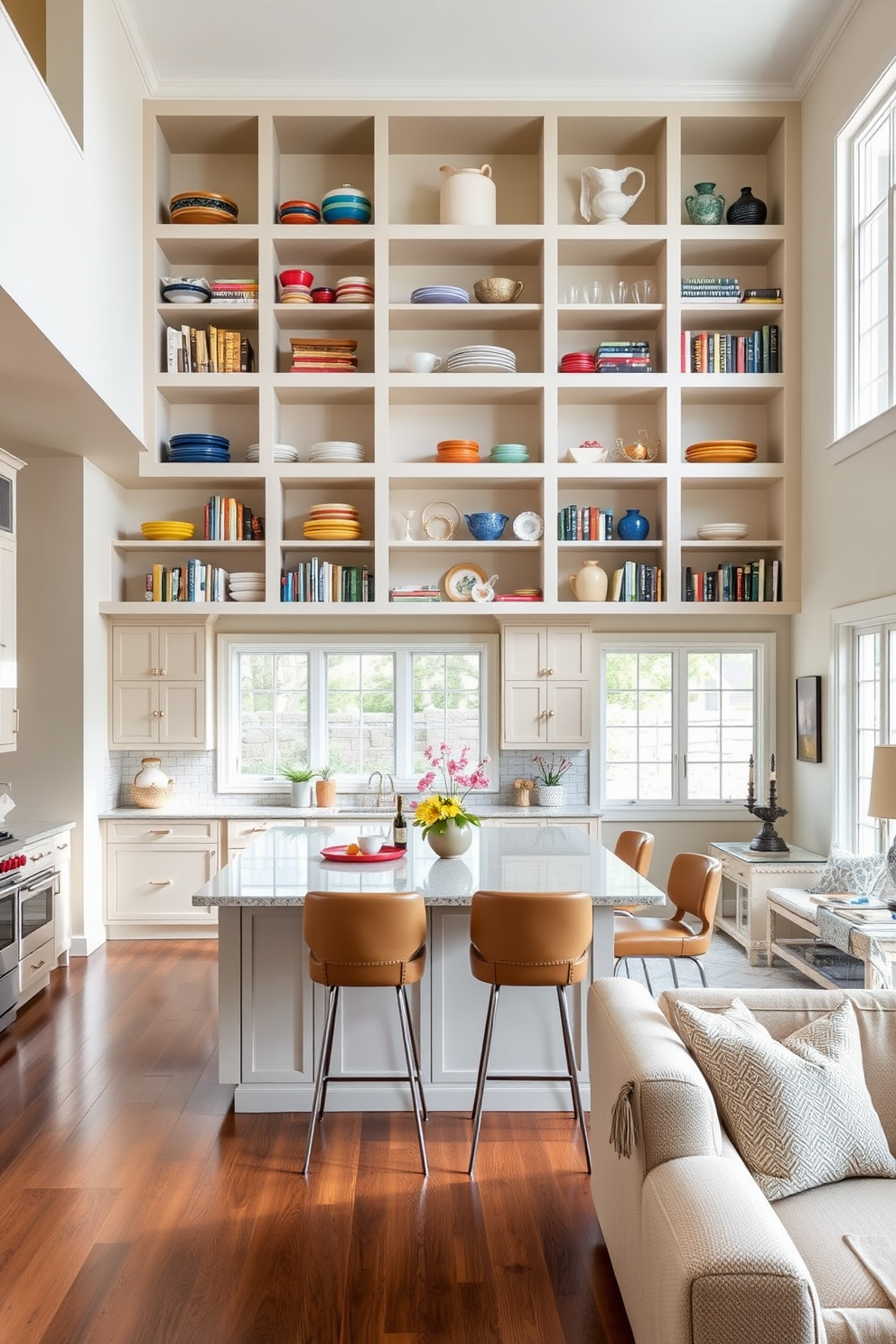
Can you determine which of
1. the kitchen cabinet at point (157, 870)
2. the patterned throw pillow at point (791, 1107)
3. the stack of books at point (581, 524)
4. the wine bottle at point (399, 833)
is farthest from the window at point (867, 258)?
the kitchen cabinet at point (157, 870)

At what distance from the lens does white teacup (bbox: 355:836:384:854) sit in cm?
415

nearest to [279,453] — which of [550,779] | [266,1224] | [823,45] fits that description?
[550,779]

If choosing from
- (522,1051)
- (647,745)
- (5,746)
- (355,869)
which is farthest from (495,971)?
(647,745)

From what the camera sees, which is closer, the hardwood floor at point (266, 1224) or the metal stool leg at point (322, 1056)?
the hardwood floor at point (266, 1224)

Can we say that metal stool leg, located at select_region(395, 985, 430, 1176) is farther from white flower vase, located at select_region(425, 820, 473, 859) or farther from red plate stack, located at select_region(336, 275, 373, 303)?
red plate stack, located at select_region(336, 275, 373, 303)

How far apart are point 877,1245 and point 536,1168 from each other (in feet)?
4.80

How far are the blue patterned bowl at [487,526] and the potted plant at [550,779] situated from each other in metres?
1.50

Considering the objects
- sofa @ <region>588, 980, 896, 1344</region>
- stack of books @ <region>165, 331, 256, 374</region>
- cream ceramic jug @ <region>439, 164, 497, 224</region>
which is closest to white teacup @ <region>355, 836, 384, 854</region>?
sofa @ <region>588, 980, 896, 1344</region>

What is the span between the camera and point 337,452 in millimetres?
6449

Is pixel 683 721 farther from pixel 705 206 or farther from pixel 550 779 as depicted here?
pixel 705 206

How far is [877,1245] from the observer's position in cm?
199

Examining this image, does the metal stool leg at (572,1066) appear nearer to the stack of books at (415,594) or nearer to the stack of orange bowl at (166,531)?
the stack of books at (415,594)

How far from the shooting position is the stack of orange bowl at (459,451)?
6492 millimetres

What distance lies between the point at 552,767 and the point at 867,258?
11.5ft
